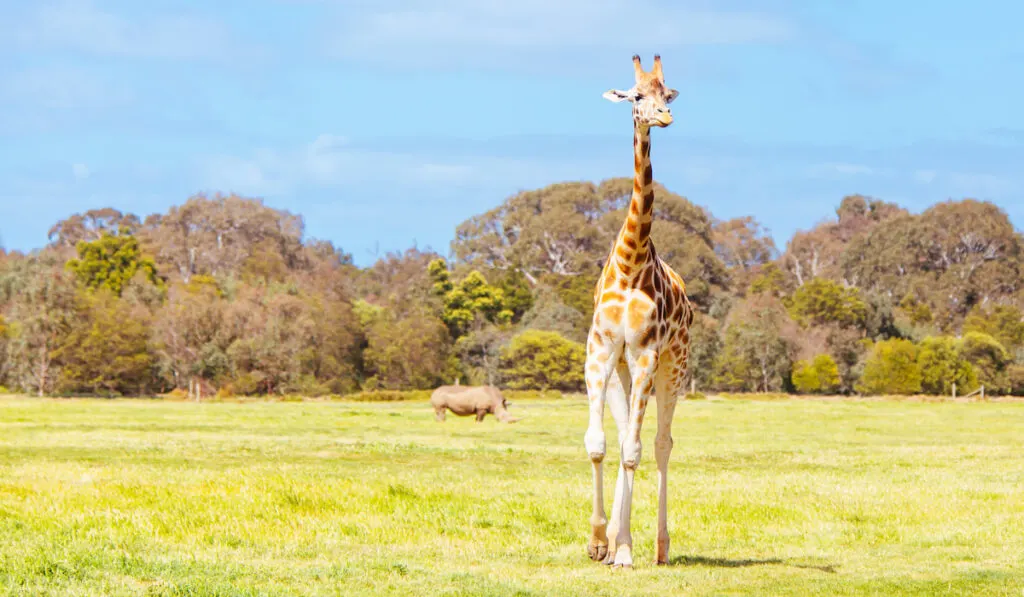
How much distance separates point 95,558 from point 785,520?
8753mm

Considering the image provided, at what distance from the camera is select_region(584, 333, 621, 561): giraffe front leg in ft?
39.5

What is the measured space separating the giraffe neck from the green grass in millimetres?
3060

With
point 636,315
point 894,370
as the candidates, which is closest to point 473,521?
point 636,315

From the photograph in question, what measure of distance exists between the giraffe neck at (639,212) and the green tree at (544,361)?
65959 mm

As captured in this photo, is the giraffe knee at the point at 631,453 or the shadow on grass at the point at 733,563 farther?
the shadow on grass at the point at 733,563

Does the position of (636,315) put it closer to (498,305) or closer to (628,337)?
(628,337)

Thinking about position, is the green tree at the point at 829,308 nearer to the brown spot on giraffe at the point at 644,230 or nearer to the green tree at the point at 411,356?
the green tree at the point at 411,356

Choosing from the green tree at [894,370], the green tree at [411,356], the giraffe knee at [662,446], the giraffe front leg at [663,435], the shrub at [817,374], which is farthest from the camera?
the green tree at [411,356]

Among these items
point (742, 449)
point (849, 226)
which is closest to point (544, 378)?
point (742, 449)

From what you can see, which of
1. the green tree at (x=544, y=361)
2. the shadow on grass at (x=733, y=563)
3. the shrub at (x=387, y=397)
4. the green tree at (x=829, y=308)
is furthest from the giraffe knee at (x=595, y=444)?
the green tree at (x=829, y=308)

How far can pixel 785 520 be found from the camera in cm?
1636

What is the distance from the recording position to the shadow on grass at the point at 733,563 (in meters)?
12.7

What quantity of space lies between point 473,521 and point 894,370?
226ft

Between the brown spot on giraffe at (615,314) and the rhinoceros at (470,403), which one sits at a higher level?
the brown spot on giraffe at (615,314)
